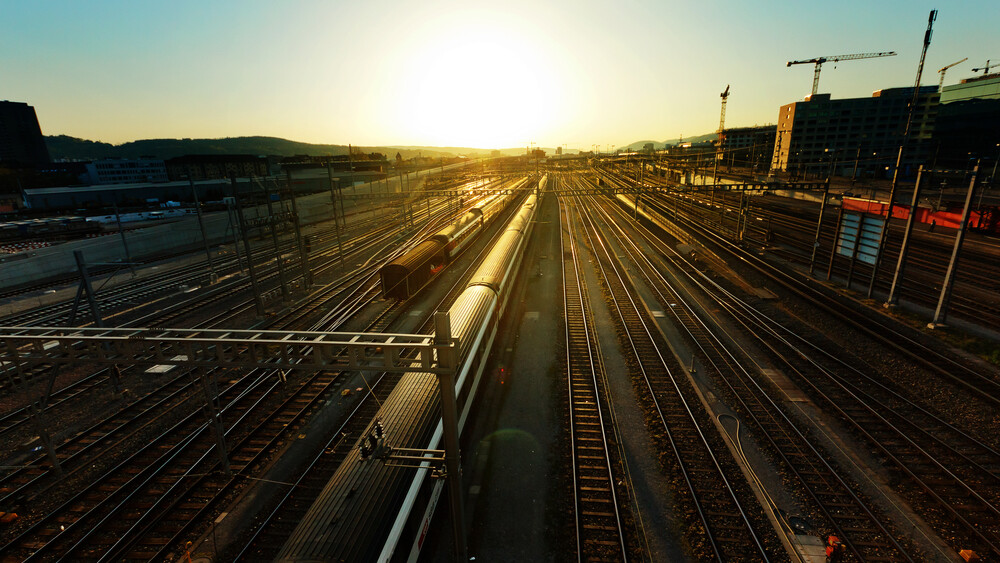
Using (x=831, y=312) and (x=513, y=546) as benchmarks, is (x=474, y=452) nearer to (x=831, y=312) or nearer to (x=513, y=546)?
(x=513, y=546)

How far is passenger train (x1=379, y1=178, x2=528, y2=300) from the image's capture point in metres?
23.4

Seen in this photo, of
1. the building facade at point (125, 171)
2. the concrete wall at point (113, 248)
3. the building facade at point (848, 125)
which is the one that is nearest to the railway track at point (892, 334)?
the concrete wall at point (113, 248)

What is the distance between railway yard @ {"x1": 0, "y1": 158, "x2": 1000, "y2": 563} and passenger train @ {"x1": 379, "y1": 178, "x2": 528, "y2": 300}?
0.89ft

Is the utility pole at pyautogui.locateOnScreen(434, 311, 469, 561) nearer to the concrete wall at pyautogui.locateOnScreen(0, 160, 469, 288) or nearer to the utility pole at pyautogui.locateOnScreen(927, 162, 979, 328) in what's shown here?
the concrete wall at pyautogui.locateOnScreen(0, 160, 469, 288)

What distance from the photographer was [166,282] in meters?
30.1

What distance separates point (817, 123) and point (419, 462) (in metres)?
138

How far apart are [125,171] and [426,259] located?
12581 centimetres

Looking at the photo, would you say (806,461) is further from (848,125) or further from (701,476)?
(848,125)

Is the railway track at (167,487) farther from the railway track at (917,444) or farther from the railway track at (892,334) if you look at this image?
the railway track at (892,334)

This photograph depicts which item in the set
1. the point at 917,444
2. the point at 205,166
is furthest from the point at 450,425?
the point at 205,166

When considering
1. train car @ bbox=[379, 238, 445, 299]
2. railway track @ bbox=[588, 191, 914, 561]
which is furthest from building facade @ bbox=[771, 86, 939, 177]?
train car @ bbox=[379, 238, 445, 299]

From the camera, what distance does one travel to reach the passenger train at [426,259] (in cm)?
A: 2342

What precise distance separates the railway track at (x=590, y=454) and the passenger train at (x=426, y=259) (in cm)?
1017

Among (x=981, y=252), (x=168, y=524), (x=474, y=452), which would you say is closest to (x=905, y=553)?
(x=474, y=452)
